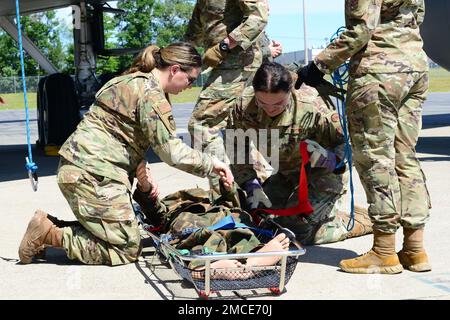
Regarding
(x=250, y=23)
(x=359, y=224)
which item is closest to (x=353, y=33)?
(x=359, y=224)

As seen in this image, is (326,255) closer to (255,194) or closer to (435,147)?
(255,194)

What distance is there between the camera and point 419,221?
453cm

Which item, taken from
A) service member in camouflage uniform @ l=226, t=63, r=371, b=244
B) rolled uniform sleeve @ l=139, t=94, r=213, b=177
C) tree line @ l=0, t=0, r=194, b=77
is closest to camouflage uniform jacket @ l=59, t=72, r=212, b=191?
rolled uniform sleeve @ l=139, t=94, r=213, b=177

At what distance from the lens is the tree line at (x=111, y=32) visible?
5909cm

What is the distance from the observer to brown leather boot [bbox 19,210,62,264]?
477 cm

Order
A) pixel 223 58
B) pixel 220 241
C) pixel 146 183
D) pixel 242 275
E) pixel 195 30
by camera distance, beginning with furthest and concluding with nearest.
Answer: pixel 195 30 → pixel 223 58 → pixel 146 183 → pixel 220 241 → pixel 242 275

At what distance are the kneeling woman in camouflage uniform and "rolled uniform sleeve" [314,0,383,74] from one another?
0.73 m

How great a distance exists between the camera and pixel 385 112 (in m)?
4.43

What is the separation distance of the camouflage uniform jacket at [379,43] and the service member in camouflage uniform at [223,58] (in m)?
1.74

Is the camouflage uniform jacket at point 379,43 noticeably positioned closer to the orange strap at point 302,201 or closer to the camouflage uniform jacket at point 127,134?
the orange strap at point 302,201

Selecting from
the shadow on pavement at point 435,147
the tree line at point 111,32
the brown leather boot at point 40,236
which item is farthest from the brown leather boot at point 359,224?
the tree line at point 111,32

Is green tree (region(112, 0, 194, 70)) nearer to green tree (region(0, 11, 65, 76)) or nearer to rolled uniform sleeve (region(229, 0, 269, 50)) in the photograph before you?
green tree (region(0, 11, 65, 76))

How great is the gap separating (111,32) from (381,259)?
183 feet
